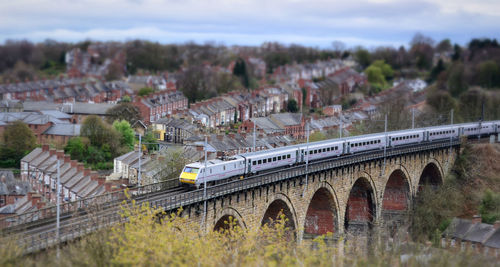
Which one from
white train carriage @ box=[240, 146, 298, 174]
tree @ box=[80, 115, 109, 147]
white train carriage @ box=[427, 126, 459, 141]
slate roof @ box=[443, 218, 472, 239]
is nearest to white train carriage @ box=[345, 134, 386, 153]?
white train carriage @ box=[240, 146, 298, 174]

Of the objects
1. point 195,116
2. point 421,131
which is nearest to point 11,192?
point 195,116

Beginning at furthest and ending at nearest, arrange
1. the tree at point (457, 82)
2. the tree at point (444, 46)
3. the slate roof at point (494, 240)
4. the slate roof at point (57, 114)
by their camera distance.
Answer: the tree at point (444, 46), the tree at point (457, 82), the slate roof at point (57, 114), the slate roof at point (494, 240)

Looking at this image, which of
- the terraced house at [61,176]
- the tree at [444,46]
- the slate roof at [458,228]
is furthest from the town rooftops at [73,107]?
the tree at [444,46]

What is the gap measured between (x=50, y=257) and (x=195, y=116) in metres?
33.9

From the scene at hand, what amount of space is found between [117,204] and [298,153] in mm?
14980

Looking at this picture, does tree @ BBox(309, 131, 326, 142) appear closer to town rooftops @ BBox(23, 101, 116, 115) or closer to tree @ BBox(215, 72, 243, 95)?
tree @ BBox(215, 72, 243, 95)

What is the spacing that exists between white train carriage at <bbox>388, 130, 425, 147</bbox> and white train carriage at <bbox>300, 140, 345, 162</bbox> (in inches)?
308

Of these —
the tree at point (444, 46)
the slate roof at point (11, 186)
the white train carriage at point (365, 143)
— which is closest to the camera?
the slate roof at point (11, 186)

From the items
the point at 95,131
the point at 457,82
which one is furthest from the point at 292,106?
the point at 457,82

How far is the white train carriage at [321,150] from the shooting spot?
4094 centimetres

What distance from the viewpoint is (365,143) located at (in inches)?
1908

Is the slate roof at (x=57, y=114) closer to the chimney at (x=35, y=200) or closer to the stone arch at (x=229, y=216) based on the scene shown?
the chimney at (x=35, y=200)

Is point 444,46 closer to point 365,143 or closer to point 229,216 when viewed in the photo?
point 365,143

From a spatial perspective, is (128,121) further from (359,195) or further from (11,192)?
(359,195)
